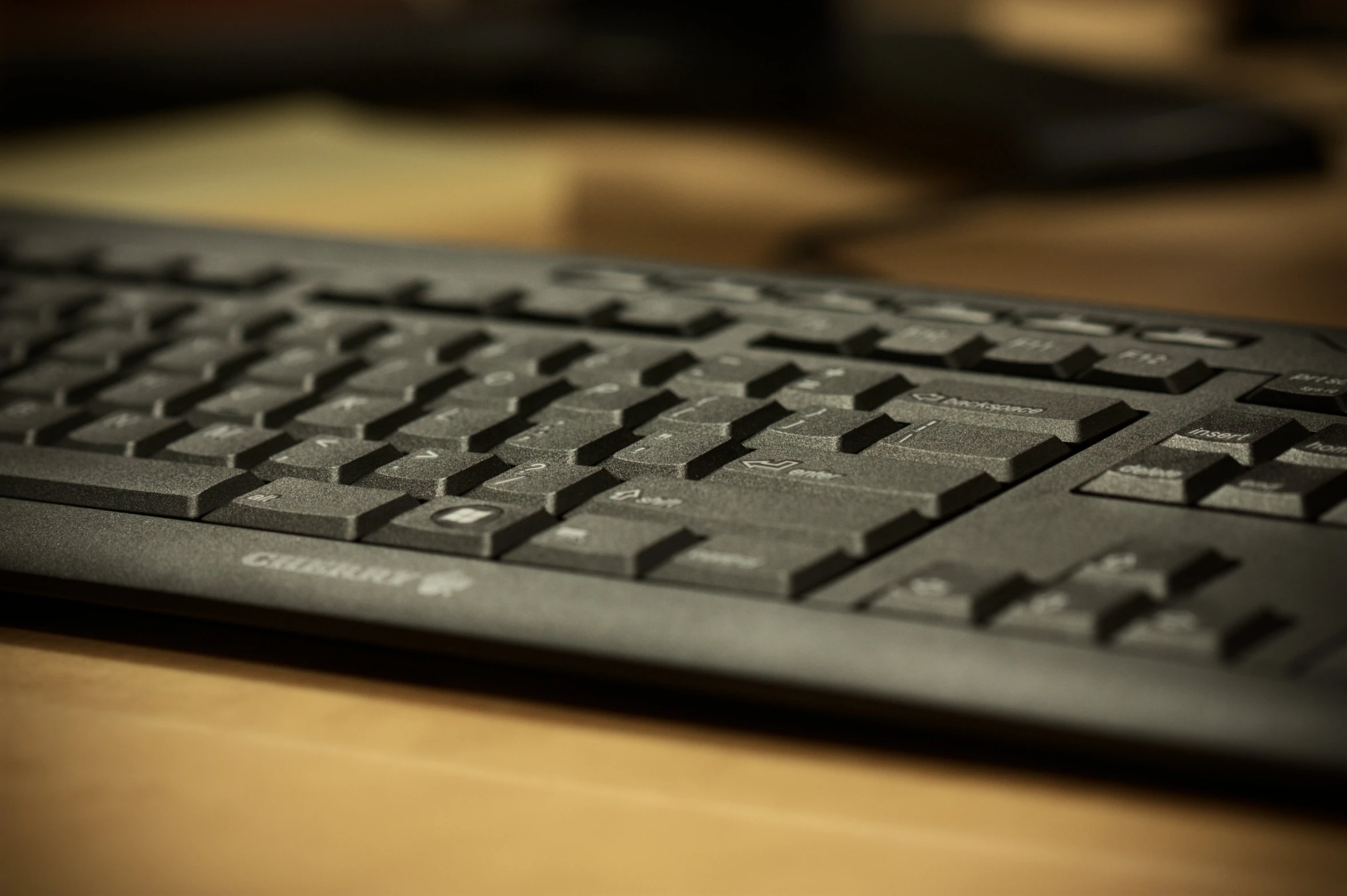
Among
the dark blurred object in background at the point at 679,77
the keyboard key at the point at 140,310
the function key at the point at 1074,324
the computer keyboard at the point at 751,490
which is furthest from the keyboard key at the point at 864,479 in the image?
the dark blurred object in background at the point at 679,77

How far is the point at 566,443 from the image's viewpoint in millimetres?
347

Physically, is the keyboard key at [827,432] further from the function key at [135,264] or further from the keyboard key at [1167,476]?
the function key at [135,264]

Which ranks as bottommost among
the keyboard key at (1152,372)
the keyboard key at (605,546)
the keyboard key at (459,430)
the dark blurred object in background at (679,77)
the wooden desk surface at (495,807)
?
the wooden desk surface at (495,807)

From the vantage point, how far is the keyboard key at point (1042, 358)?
38 cm

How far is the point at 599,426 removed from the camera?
14.0 inches

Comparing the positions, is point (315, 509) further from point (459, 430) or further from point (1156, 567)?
point (1156, 567)

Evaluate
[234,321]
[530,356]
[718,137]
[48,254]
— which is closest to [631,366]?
[530,356]

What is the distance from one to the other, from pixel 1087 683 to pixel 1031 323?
18 cm

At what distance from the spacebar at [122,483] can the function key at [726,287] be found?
163 millimetres

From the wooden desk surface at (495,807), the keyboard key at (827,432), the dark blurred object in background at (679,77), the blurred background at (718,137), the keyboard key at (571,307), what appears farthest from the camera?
the dark blurred object in background at (679,77)

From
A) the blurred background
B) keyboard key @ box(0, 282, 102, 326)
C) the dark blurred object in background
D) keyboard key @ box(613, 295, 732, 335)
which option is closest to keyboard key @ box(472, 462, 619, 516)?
keyboard key @ box(613, 295, 732, 335)

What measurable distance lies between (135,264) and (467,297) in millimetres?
129

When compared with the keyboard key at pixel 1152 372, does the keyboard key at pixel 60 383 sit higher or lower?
lower

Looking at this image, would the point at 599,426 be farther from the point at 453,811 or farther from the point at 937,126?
the point at 937,126
